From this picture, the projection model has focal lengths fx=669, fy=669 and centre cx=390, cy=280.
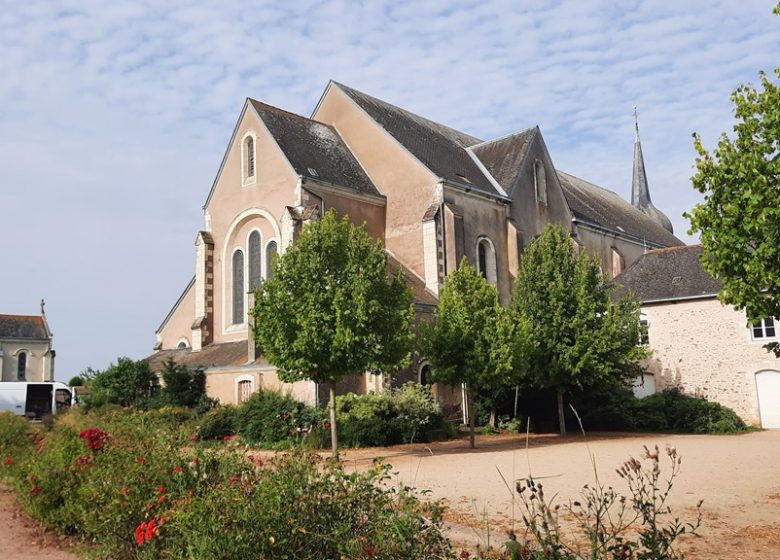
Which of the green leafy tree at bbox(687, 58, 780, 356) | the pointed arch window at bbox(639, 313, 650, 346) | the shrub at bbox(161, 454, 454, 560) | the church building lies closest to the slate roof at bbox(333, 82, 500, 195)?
the church building

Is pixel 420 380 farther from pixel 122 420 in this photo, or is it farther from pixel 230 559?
pixel 230 559

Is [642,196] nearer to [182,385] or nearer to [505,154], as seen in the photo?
[505,154]

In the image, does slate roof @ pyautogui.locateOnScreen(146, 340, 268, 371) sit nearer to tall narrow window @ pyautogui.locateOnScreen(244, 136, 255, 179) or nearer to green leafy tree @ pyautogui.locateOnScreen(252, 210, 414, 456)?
tall narrow window @ pyautogui.locateOnScreen(244, 136, 255, 179)

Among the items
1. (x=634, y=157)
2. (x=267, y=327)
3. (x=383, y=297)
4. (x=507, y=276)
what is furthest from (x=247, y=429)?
(x=634, y=157)

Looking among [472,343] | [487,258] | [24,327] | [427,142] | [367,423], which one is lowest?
[367,423]

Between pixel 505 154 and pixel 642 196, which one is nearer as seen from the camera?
pixel 505 154

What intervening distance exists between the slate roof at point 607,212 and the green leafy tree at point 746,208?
22834 millimetres

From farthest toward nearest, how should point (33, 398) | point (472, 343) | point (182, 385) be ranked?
point (33, 398) < point (182, 385) < point (472, 343)

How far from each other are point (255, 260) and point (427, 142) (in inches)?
354

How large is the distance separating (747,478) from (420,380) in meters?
11.9

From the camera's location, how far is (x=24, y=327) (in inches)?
2098

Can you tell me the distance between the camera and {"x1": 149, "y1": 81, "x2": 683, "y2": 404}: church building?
2333 cm

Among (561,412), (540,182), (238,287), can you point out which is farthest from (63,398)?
(540,182)

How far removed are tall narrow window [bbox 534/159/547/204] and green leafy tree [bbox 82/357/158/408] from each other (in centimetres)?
1755
